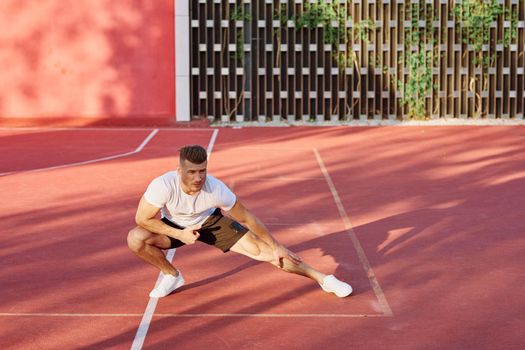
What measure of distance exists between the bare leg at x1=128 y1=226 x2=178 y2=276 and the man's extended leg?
1.69ft

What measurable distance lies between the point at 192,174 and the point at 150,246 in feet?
2.71

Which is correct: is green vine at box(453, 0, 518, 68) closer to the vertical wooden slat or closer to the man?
the vertical wooden slat

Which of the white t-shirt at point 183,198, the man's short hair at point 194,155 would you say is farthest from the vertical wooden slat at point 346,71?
the man's short hair at point 194,155

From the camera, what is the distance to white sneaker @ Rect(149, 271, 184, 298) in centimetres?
757

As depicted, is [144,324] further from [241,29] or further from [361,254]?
[241,29]

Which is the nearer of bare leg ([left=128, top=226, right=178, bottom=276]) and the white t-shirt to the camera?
the white t-shirt

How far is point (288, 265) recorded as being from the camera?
759 centimetres

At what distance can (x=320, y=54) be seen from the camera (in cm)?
2064

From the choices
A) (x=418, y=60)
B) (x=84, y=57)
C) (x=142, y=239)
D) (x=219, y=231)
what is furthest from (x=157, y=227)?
(x=418, y=60)

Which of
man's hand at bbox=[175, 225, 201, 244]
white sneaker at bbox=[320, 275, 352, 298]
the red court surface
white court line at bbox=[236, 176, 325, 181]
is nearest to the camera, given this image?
the red court surface

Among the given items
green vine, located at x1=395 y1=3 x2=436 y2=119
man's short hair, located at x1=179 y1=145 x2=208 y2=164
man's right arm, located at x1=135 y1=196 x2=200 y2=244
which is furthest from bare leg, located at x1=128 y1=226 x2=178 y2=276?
green vine, located at x1=395 y1=3 x2=436 y2=119

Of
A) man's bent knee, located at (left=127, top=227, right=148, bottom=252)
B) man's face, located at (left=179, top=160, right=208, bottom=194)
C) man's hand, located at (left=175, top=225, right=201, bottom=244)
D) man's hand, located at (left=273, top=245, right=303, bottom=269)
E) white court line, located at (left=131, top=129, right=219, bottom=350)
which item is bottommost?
white court line, located at (left=131, top=129, right=219, bottom=350)

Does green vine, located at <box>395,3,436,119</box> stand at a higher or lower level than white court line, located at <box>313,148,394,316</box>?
higher

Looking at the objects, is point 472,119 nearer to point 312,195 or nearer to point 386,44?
point 386,44
